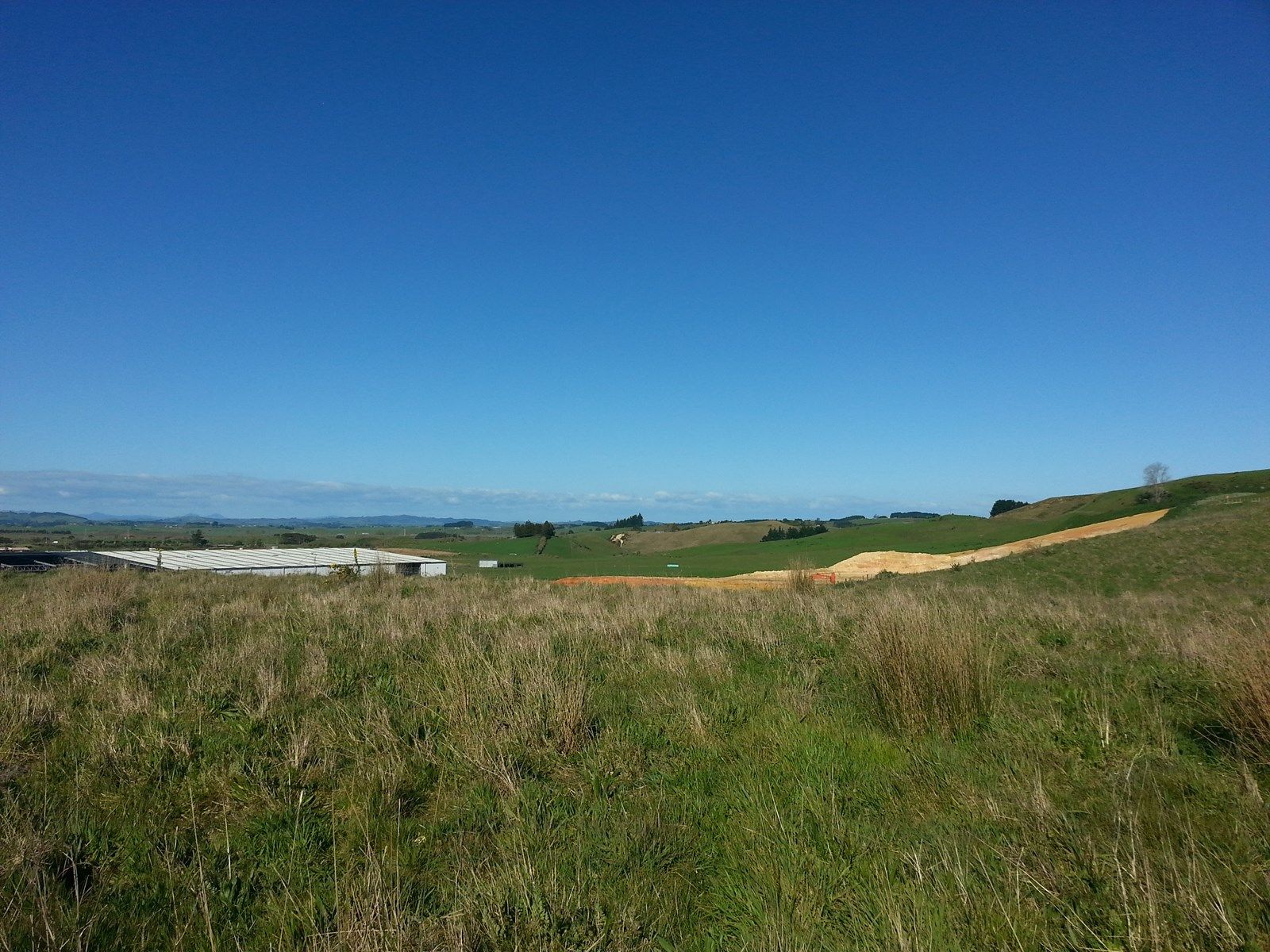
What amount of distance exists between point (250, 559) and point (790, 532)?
62069mm

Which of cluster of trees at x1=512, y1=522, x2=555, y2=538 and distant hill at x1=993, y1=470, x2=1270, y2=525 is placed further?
cluster of trees at x1=512, y1=522, x2=555, y2=538

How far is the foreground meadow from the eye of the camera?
2.76 meters

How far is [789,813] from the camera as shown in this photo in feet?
12.0

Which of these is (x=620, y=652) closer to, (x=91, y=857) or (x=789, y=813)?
(x=789, y=813)

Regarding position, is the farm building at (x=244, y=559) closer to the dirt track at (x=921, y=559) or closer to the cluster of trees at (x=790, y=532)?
the dirt track at (x=921, y=559)

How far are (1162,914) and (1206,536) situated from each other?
3151 centimetres

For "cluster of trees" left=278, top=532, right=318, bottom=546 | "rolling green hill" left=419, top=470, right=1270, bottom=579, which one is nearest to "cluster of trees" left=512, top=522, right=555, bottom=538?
"rolling green hill" left=419, top=470, right=1270, bottom=579

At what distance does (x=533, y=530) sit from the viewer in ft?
340

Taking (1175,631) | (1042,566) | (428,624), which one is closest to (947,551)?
(1042,566)

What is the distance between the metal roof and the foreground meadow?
1345 inches

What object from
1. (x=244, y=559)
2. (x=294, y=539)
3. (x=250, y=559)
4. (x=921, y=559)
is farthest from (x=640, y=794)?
(x=294, y=539)

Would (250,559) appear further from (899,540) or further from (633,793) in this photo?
(899,540)

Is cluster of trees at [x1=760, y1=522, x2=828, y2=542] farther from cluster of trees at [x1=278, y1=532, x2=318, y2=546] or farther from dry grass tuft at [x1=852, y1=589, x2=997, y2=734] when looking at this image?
dry grass tuft at [x1=852, y1=589, x2=997, y2=734]

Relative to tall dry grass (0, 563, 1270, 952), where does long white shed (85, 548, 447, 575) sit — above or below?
below
